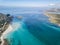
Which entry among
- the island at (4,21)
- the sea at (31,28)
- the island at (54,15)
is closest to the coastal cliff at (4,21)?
the island at (4,21)

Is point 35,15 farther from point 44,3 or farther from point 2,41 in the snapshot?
point 2,41

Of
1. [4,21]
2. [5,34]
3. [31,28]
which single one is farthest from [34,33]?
[4,21]

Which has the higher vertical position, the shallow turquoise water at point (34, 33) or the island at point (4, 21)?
the island at point (4, 21)

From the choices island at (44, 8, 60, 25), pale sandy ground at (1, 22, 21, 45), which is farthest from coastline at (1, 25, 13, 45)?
island at (44, 8, 60, 25)

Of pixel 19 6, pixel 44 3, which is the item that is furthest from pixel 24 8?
pixel 44 3

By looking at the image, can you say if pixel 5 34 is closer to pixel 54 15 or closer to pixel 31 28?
pixel 31 28

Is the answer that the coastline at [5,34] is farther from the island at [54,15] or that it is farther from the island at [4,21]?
the island at [54,15]

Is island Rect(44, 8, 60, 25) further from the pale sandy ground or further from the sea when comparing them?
the pale sandy ground
